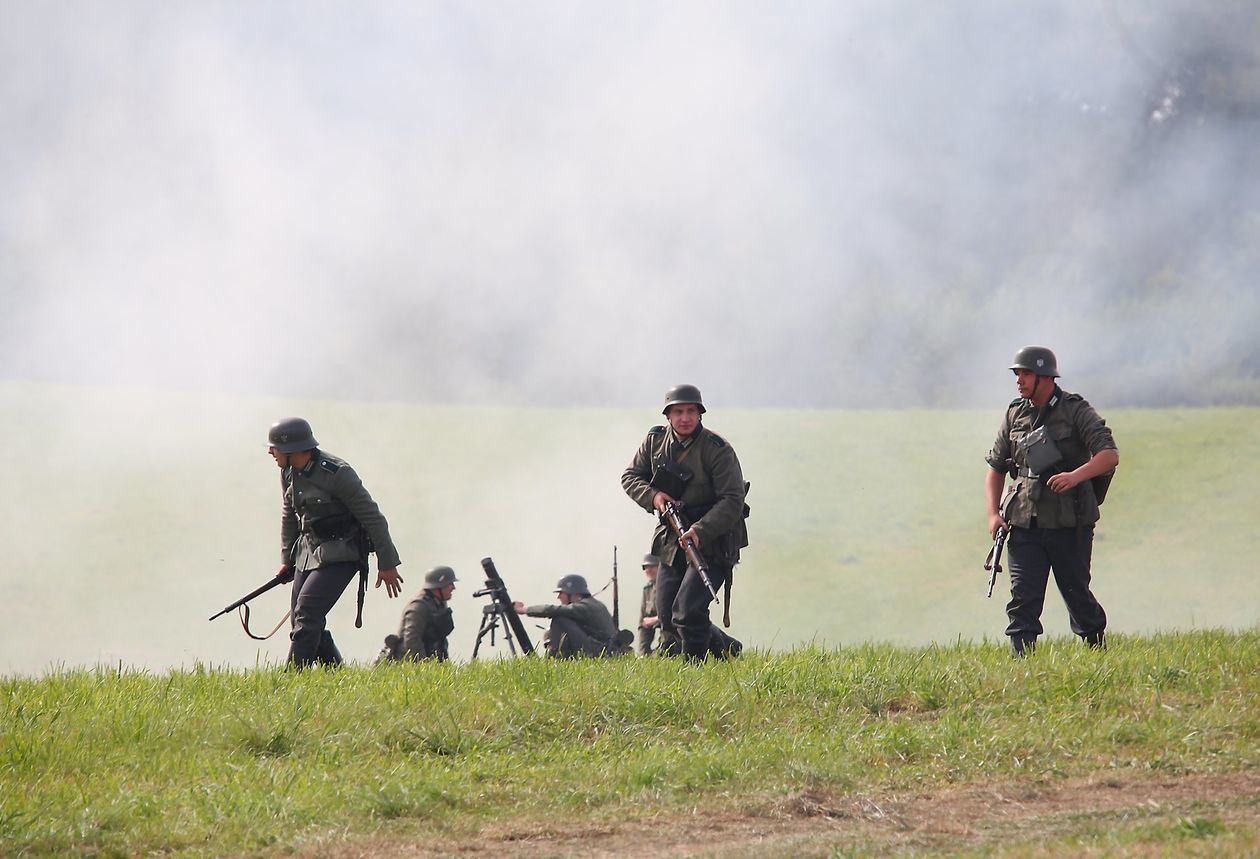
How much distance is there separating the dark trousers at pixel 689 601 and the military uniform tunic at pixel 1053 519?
77.6 inches

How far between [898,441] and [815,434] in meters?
2.48

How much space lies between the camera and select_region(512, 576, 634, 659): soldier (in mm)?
14633

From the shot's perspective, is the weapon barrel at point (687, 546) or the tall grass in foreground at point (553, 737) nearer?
the tall grass in foreground at point (553, 737)

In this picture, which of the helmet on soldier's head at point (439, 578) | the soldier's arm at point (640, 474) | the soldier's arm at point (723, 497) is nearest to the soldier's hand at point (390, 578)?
the soldier's arm at point (640, 474)

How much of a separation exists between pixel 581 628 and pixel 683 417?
6004mm

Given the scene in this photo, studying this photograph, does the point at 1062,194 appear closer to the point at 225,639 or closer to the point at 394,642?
the point at 225,639

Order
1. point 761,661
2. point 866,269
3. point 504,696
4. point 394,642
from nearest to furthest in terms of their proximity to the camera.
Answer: point 504,696 < point 761,661 < point 394,642 < point 866,269

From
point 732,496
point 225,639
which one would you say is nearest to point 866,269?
point 225,639

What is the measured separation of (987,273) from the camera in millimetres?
51469

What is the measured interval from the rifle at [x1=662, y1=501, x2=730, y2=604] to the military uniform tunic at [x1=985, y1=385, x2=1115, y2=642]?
195 centimetres

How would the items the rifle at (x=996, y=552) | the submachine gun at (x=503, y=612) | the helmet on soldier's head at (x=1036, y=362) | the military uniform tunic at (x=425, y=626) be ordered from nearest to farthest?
the helmet on soldier's head at (x=1036, y=362), the rifle at (x=996, y=552), the submachine gun at (x=503, y=612), the military uniform tunic at (x=425, y=626)

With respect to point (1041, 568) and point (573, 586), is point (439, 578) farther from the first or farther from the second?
point (1041, 568)

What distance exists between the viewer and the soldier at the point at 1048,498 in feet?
28.2

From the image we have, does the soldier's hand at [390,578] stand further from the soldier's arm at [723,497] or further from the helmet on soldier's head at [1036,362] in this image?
the helmet on soldier's head at [1036,362]
